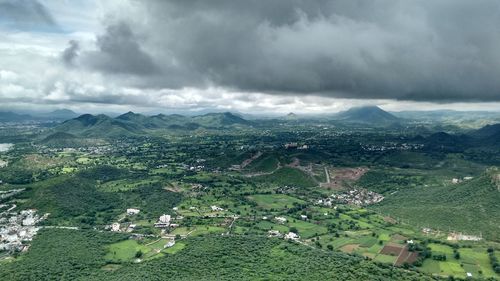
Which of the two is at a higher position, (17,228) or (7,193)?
(7,193)

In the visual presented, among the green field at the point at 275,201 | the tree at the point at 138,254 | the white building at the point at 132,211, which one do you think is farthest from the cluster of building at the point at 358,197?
the tree at the point at 138,254

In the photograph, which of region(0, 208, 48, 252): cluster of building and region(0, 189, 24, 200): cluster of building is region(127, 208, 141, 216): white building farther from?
region(0, 189, 24, 200): cluster of building

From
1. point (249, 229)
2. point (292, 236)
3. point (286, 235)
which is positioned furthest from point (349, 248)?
point (249, 229)

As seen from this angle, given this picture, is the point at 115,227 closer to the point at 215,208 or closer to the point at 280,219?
the point at 215,208

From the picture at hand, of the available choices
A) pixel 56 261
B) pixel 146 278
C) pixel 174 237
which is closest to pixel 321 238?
pixel 174 237

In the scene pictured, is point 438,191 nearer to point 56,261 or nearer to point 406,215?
point 406,215

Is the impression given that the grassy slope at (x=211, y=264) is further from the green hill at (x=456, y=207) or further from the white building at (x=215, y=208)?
the green hill at (x=456, y=207)

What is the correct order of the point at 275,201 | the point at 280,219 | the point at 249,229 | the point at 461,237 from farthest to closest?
the point at 275,201, the point at 280,219, the point at 249,229, the point at 461,237
